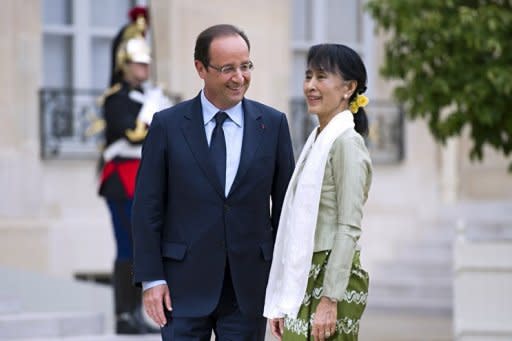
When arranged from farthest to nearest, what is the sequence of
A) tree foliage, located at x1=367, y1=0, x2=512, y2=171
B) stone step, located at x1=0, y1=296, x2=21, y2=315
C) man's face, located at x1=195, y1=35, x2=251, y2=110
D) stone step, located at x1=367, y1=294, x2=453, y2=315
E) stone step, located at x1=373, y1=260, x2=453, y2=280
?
stone step, located at x1=373, y1=260, x2=453, y2=280
stone step, located at x1=367, y1=294, x2=453, y2=315
tree foliage, located at x1=367, y1=0, x2=512, y2=171
stone step, located at x1=0, y1=296, x2=21, y2=315
man's face, located at x1=195, y1=35, x2=251, y2=110

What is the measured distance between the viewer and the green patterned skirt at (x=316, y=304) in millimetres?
5520

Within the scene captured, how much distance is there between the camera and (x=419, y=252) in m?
17.2

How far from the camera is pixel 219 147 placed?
234 inches

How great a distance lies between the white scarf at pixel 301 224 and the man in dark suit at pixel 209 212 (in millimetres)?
300

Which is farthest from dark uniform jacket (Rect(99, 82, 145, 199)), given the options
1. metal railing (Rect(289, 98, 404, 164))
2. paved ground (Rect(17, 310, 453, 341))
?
metal railing (Rect(289, 98, 404, 164))

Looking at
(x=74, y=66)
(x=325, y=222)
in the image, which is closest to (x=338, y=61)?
(x=325, y=222)

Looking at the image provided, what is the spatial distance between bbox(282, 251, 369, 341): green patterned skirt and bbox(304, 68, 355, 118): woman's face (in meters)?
0.52

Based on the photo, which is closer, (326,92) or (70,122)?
(326,92)

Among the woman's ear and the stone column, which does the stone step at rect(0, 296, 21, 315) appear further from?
the woman's ear

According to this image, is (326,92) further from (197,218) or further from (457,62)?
(457,62)

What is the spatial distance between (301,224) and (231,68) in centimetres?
72

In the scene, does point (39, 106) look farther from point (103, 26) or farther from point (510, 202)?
point (510, 202)

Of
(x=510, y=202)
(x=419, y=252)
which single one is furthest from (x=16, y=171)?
(x=510, y=202)

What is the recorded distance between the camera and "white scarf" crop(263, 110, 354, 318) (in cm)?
548
